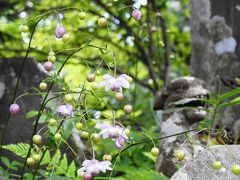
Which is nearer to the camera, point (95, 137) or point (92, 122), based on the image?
point (95, 137)

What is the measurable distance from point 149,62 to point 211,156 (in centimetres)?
266

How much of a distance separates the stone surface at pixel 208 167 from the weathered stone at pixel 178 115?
66 centimetres

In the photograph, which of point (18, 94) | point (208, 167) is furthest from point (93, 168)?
point (18, 94)

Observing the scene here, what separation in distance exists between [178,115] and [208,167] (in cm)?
100

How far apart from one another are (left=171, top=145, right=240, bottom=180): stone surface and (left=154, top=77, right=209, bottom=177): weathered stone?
2.15ft

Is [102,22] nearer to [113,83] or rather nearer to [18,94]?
[113,83]

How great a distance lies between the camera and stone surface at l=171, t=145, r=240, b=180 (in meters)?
1.92

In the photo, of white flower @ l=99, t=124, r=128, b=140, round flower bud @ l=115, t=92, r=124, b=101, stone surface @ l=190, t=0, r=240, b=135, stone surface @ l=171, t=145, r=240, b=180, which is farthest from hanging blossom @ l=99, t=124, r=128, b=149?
stone surface @ l=190, t=0, r=240, b=135

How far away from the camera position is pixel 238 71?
3.47 m

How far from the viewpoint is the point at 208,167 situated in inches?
77.0

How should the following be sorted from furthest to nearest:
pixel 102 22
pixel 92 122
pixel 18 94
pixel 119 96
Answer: pixel 18 94
pixel 92 122
pixel 102 22
pixel 119 96

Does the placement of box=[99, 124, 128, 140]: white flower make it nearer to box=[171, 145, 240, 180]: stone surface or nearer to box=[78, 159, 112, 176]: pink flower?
box=[78, 159, 112, 176]: pink flower

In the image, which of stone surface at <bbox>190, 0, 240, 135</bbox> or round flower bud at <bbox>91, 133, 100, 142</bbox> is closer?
round flower bud at <bbox>91, 133, 100, 142</bbox>

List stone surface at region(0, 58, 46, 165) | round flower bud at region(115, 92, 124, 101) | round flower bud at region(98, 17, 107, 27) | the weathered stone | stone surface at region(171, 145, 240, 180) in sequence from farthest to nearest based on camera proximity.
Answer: stone surface at region(0, 58, 46, 165), the weathered stone, stone surface at region(171, 145, 240, 180), round flower bud at region(98, 17, 107, 27), round flower bud at region(115, 92, 124, 101)
